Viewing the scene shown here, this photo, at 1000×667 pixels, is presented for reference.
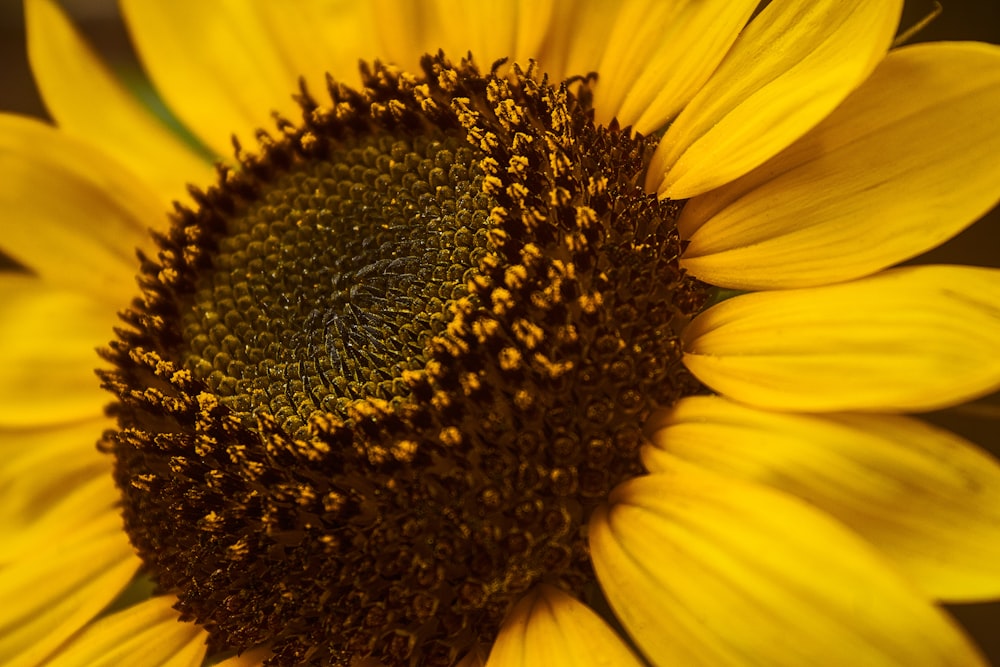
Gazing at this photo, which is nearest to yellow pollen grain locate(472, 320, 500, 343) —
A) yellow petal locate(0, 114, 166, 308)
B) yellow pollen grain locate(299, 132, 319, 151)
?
yellow pollen grain locate(299, 132, 319, 151)

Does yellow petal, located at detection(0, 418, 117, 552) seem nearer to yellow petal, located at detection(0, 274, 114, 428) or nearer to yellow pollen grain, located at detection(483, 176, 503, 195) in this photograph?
yellow petal, located at detection(0, 274, 114, 428)

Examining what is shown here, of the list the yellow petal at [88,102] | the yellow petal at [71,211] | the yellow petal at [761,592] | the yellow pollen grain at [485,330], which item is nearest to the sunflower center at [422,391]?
the yellow pollen grain at [485,330]

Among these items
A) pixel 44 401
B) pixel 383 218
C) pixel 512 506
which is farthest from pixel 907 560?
pixel 44 401

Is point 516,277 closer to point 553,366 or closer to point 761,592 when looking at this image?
point 553,366

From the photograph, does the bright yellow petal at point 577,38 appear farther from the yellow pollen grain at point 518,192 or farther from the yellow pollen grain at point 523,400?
the yellow pollen grain at point 523,400

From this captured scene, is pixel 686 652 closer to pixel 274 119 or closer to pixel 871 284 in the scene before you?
pixel 871 284

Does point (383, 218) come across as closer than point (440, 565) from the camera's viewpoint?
No
